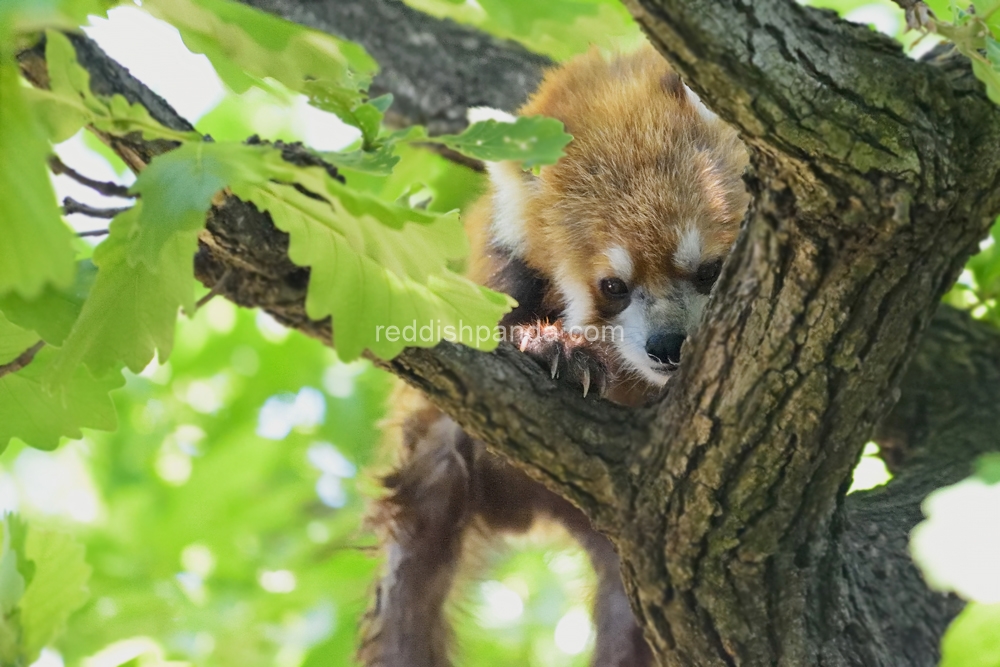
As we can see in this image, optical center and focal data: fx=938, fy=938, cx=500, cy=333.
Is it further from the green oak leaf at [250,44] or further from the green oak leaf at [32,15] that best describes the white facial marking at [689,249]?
the green oak leaf at [32,15]

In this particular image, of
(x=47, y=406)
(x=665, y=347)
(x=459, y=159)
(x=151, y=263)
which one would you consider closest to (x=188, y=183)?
(x=151, y=263)

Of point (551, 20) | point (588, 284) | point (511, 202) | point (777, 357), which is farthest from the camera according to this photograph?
point (511, 202)

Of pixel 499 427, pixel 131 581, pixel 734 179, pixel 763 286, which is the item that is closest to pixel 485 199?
pixel 734 179

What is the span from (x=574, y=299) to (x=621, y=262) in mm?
243

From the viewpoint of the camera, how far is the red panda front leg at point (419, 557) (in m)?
2.79

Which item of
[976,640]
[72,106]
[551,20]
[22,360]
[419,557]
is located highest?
[551,20]

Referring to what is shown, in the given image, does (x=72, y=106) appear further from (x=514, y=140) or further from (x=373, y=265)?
(x=514, y=140)

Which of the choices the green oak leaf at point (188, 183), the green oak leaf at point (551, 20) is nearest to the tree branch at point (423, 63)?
the green oak leaf at point (551, 20)

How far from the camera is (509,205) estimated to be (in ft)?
9.81

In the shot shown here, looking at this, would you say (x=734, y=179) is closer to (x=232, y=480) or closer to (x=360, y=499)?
(x=360, y=499)

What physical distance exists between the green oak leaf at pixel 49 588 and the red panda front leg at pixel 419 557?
1000 millimetres

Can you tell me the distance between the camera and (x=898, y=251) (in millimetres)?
1541

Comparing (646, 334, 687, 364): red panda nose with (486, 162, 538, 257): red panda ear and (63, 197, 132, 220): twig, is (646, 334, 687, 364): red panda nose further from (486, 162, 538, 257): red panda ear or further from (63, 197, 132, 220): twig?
(63, 197, 132, 220): twig

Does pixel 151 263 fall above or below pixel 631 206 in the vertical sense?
above
